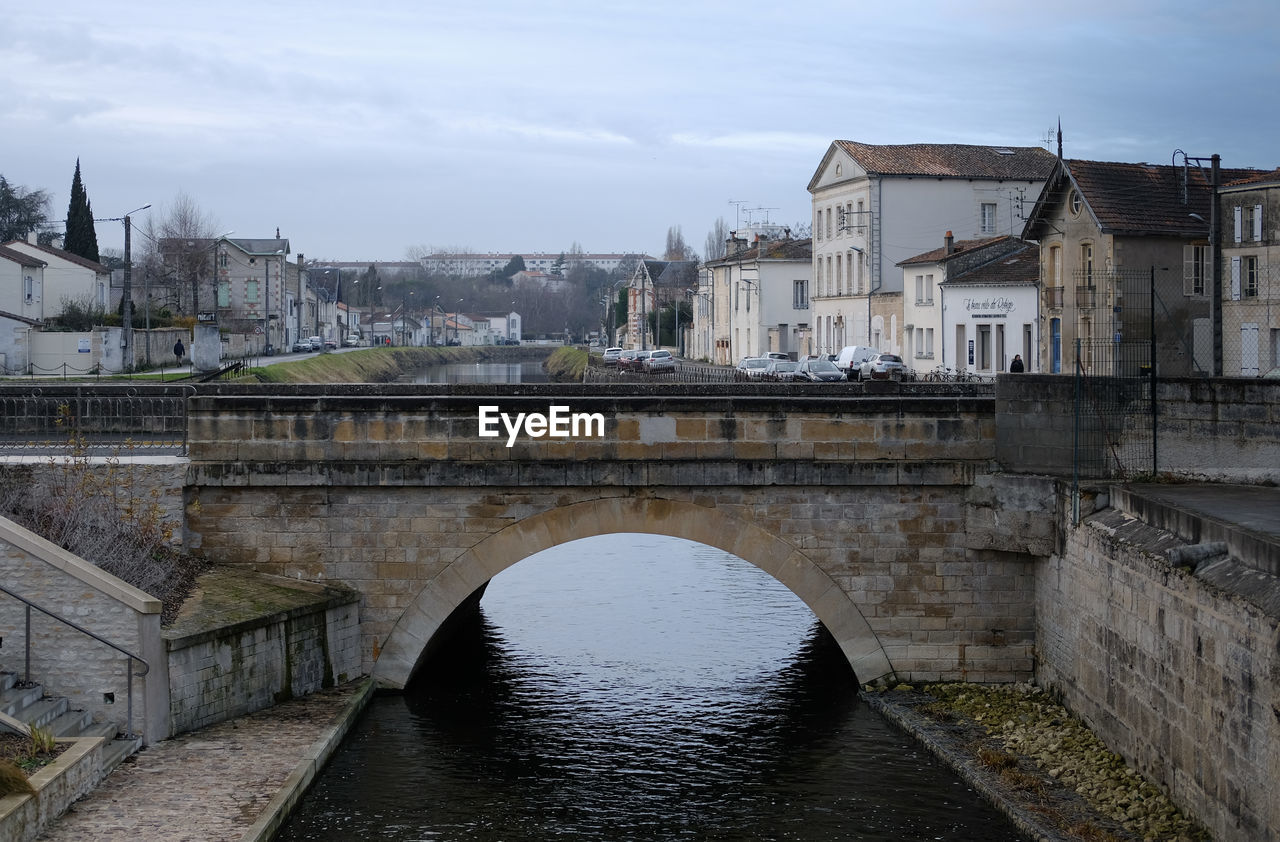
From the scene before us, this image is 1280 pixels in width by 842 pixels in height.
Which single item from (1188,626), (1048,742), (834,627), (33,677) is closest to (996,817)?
(1048,742)

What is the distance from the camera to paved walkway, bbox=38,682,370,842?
13008 millimetres

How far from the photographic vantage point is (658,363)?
7206 centimetres

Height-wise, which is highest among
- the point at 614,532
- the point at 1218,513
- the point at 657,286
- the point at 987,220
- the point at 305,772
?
the point at 657,286

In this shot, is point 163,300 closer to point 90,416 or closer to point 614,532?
point 90,416

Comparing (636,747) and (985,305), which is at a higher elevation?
(985,305)

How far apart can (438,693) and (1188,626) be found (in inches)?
413

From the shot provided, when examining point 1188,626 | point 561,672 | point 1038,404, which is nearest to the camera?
point 1188,626

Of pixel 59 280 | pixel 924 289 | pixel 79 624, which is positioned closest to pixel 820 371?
pixel 924 289

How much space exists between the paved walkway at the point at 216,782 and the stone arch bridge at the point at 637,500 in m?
2.46

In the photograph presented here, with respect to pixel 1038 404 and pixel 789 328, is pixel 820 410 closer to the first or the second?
pixel 1038 404

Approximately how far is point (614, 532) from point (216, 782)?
20.6ft

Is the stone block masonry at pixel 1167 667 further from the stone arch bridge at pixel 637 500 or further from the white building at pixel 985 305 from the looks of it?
the white building at pixel 985 305

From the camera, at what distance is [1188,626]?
44.4ft

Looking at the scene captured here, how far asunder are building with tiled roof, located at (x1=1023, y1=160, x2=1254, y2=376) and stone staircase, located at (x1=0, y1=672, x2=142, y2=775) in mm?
27231
